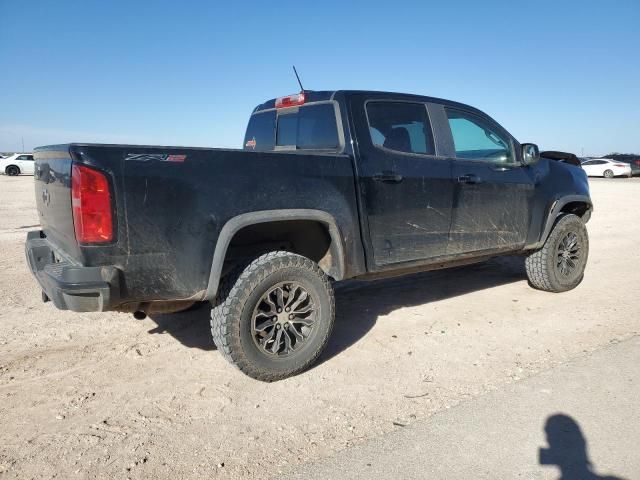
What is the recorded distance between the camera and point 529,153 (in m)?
4.90

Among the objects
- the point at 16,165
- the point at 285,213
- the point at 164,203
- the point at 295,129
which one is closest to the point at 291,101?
the point at 295,129

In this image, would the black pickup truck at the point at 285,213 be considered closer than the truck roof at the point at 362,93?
Yes

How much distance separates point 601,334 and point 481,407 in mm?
1854

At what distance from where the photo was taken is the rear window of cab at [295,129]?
3.97 metres

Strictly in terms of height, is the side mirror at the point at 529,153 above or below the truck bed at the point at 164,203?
above

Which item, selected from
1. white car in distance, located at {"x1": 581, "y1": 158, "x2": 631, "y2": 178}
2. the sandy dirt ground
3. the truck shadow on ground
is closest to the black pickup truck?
the sandy dirt ground

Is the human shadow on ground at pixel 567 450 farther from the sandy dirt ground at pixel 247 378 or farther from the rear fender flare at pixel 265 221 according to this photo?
the rear fender flare at pixel 265 221

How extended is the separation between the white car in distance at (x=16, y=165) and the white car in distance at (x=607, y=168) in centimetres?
3441

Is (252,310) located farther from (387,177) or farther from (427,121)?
(427,121)

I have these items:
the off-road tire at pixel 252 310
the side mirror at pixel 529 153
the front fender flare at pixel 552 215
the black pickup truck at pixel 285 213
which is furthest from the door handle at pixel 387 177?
the front fender flare at pixel 552 215

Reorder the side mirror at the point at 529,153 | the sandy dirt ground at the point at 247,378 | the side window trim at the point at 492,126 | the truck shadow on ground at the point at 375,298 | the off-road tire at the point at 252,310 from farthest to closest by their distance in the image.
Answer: the side mirror at the point at 529,153
the side window trim at the point at 492,126
the truck shadow on ground at the point at 375,298
the off-road tire at the point at 252,310
the sandy dirt ground at the point at 247,378

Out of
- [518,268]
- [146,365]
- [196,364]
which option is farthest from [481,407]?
[518,268]

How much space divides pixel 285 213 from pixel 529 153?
2.86 m

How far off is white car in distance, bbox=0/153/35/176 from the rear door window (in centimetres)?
3207
